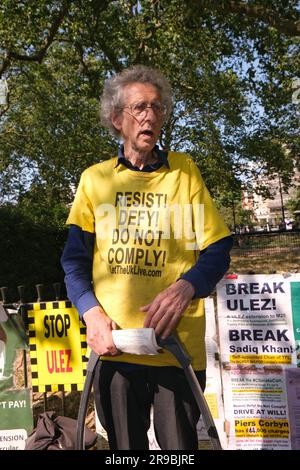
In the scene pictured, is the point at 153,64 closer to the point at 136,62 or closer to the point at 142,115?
the point at 136,62

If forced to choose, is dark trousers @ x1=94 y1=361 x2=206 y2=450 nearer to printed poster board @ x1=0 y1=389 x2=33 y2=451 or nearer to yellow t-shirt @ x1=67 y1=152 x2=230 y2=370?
yellow t-shirt @ x1=67 y1=152 x2=230 y2=370

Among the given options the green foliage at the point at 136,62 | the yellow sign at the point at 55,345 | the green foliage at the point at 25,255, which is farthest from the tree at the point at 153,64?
the yellow sign at the point at 55,345

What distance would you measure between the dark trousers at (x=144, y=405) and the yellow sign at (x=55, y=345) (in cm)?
156

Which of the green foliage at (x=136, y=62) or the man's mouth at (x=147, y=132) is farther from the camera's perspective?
the green foliage at (x=136, y=62)

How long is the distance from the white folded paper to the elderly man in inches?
3.8

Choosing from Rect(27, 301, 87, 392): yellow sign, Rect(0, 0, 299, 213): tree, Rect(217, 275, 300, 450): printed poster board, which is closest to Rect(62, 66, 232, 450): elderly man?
Rect(217, 275, 300, 450): printed poster board

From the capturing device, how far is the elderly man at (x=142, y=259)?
5.80ft

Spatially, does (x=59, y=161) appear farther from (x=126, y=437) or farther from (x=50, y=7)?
(x=126, y=437)

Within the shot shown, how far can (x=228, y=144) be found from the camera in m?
21.4

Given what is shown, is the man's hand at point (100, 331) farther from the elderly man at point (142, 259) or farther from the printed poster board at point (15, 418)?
the printed poster board at point (15, 418)

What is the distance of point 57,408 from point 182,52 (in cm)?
1371

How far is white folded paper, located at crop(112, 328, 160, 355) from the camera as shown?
1599 millimetres

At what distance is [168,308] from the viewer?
1649 mm

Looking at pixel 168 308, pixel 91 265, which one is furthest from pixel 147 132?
pixel 168 308
